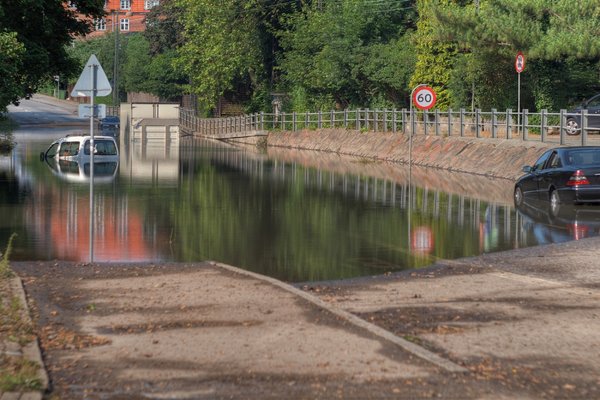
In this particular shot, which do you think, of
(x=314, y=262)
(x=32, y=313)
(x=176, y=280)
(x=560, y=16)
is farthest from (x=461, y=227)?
(x=560, y=16)

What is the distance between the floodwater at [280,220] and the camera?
17.4 meters

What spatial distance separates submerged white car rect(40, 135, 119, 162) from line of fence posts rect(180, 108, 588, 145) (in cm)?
1142

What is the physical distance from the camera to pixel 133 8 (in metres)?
186

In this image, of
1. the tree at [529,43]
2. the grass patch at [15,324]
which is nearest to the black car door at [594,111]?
the tree at [529,43]

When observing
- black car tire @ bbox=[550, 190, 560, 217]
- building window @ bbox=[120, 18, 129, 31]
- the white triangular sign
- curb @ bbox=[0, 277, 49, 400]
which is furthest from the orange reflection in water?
building window @ bbox=[120, 18, 129, 31]

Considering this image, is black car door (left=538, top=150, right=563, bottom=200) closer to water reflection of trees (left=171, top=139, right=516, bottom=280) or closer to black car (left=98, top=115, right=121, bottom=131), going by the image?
water reflection of trees (left=171, top=139, right=516, bottom=280)

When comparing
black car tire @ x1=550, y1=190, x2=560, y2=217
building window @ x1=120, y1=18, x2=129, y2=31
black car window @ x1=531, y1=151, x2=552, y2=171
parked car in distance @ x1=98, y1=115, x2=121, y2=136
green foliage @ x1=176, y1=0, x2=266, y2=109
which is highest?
building window @ x1=120, y1=18, x2=129, y2=31

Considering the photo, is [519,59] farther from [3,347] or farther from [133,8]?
[133,8]

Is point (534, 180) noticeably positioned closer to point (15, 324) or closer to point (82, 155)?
point (15, 324)

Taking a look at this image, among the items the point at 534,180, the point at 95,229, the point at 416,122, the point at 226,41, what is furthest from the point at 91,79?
the point at 226,41

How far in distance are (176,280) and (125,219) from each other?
29.1ft

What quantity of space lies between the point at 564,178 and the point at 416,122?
946 inches

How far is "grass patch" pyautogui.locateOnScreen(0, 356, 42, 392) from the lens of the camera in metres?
8.20

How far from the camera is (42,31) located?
36688mm
